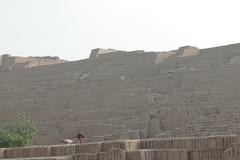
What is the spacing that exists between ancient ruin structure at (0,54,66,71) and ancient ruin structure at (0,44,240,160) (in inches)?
104

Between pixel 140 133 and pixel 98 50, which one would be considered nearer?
pixel 140 133

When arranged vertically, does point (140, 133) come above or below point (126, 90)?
below

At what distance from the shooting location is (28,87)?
38781 mm

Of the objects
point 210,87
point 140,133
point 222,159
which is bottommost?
point 222,159

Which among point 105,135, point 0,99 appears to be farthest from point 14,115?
point 105,135

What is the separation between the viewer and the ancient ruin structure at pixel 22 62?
46188mm

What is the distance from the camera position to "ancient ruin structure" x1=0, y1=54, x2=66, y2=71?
46188 mm

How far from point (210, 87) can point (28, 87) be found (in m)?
11.8

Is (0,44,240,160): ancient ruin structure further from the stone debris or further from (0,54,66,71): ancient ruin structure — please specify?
(0,54,66,71): ancient ruin structure

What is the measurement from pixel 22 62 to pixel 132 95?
17.3 m

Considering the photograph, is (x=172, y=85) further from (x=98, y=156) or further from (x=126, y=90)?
(x=98, y=156)

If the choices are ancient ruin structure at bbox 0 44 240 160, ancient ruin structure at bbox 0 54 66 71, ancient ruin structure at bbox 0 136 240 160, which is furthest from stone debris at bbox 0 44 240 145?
ancient ruin structure at bbox 0 136 240 160

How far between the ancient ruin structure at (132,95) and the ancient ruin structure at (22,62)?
2643 millimetres

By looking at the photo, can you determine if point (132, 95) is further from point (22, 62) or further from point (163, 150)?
point (163, 150)
